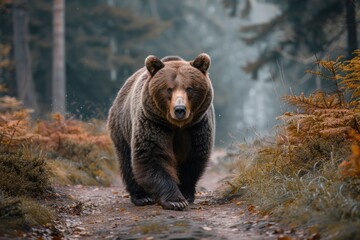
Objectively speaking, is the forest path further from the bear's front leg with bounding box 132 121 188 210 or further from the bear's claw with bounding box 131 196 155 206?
the bear's front leg with bounding box 132 121 188 210

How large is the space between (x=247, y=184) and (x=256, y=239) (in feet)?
8.97

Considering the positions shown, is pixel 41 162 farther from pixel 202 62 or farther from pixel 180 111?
pixel 202 62

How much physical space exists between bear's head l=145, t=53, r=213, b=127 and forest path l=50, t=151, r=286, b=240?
48.0 inches

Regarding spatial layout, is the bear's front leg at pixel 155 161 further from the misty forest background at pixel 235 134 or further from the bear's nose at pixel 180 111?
the misty forest background at pixel 235 134

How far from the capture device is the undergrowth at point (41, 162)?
242 inches

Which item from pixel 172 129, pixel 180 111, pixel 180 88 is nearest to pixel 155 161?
pixel 172 129

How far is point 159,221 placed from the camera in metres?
6.15

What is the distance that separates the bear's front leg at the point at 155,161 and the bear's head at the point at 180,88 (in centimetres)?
32

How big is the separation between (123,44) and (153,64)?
1064 inches

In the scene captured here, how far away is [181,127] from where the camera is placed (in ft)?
24.9

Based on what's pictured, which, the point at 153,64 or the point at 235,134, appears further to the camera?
the point at 235,134

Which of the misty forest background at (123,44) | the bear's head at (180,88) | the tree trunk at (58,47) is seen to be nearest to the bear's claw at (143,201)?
the bear's head at (180,88)

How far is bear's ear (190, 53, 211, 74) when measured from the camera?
7.66 m

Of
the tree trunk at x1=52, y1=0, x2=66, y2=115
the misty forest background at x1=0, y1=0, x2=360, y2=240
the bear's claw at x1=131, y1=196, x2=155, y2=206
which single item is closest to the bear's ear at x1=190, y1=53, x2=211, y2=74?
the misty forest background at x1=0, y1=0, x2=360, y2=240
